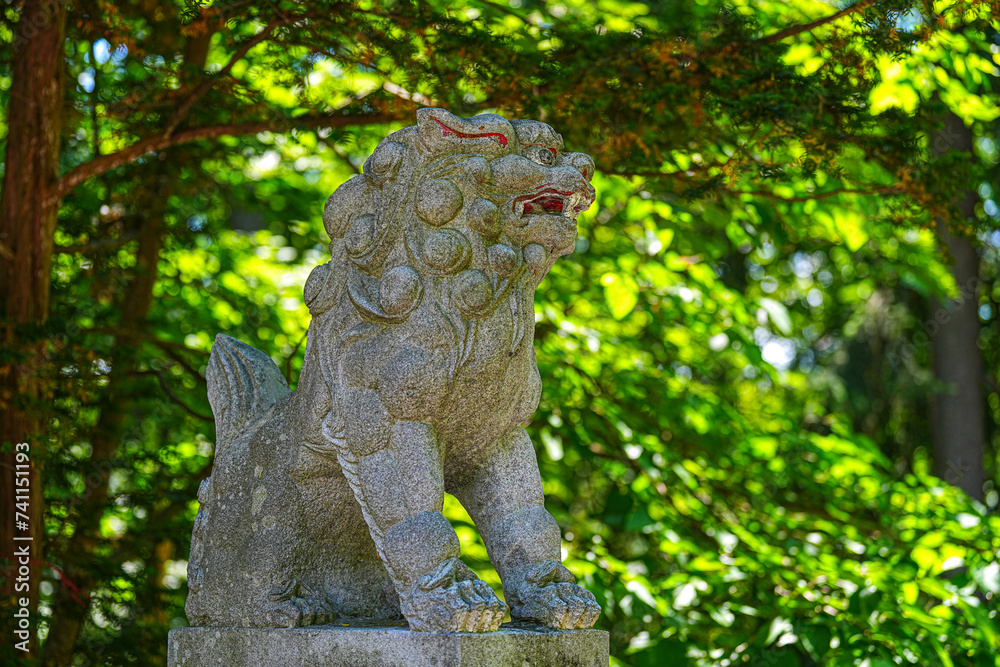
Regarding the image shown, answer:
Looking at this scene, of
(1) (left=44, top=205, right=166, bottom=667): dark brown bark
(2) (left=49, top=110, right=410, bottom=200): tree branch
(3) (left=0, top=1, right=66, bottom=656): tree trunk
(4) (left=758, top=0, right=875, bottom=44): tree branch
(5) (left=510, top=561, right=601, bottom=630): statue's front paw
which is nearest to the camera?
(5) (left=510, top=561, right=601, bottom=630): statue's front paw

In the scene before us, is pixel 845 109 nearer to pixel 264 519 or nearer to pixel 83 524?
pixel 264 519

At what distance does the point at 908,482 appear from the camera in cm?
529

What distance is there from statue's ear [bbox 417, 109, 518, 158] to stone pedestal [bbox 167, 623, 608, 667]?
1205mm

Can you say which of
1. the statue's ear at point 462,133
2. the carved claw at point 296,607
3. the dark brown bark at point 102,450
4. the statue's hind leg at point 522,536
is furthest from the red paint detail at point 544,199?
the dark brown bark at point 102,450

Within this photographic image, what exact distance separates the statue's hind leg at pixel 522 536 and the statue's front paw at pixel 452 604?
20 centimetres

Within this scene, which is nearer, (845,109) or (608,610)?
(845,109)

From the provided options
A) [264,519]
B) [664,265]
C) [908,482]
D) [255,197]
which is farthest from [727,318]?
[264,519]

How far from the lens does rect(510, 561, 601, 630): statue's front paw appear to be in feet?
8.12

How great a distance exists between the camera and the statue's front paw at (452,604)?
90.0 inches

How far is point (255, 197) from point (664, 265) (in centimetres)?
260

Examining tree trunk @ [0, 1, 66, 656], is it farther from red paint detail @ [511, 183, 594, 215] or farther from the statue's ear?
red paint detail @ [511, 183, 594, 215]

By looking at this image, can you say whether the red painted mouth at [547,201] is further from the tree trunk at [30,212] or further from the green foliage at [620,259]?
the tree trunk at [30,212]

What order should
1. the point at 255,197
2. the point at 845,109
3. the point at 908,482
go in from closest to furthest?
the point at 845,109
the point at 908,482
the point at 255,197

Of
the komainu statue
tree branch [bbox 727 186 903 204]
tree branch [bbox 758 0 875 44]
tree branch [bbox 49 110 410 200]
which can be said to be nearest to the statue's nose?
the komainu statue
